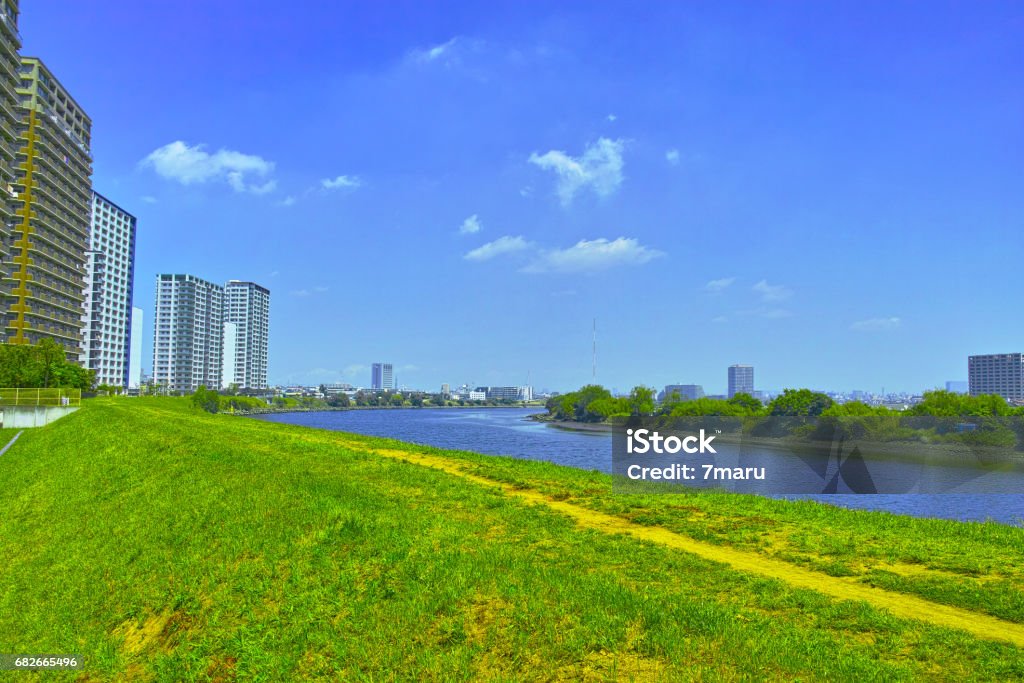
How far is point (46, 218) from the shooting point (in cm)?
9806

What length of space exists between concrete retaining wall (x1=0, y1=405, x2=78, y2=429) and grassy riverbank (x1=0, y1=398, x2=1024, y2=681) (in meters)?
40.1

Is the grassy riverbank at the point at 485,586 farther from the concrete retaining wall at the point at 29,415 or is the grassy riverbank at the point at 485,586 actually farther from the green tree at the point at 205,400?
the green tree at the point at 205,400

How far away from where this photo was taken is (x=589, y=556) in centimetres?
957

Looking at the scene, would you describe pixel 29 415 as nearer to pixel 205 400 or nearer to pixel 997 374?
pixel 205 400

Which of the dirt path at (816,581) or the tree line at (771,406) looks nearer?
the dirt path at (816,581)

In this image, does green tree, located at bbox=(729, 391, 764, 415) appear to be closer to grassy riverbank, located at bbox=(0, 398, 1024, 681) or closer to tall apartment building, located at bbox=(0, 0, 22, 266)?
grassy riverbank, located at bbox=(0, 398, 1024, 681)

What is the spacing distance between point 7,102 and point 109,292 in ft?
298

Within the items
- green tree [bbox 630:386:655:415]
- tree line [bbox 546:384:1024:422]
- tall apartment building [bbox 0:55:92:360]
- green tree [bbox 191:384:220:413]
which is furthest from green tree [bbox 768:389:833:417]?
tall apartment building [bbox 0:55:92:360]

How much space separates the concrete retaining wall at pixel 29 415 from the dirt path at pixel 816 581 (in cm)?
5226

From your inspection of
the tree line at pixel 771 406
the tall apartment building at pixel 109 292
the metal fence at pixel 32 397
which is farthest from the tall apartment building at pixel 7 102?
the tree line at pixel 771 406

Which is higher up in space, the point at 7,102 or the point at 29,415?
the point at 7,102

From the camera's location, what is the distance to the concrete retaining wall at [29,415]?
48.6 meters

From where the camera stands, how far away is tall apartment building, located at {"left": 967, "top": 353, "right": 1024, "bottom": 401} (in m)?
169

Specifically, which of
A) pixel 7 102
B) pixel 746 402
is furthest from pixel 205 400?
pixel 746 402
